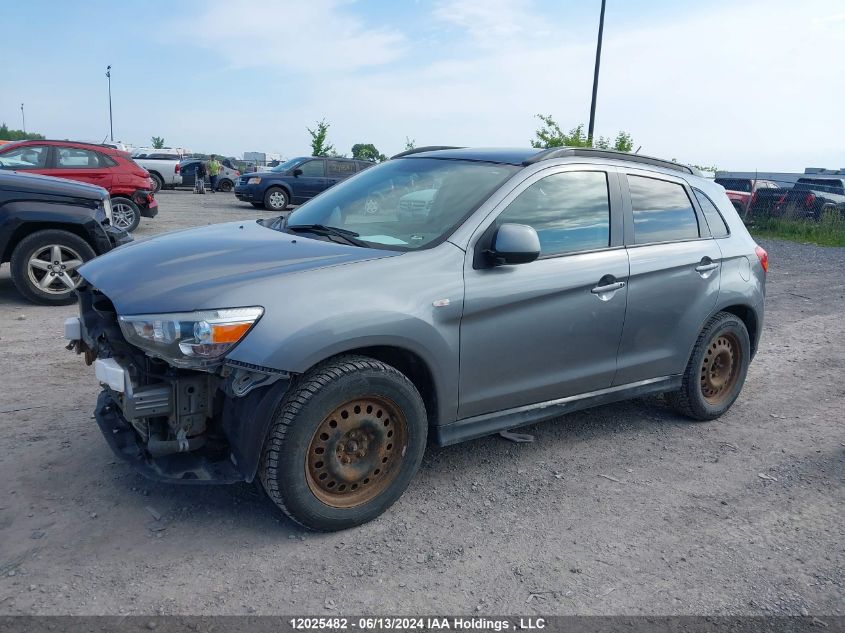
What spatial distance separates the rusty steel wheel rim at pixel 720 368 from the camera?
16.4 ft

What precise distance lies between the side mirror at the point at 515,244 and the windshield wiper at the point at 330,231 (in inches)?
26.7

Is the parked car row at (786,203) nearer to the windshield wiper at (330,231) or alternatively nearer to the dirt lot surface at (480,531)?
the dirt lot surface at (480,531)

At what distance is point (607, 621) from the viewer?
9.37ft

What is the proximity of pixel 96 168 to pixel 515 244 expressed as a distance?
37.7 ft

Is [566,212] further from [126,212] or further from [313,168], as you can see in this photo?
[313,168]

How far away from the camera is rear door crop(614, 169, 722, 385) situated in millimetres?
4398

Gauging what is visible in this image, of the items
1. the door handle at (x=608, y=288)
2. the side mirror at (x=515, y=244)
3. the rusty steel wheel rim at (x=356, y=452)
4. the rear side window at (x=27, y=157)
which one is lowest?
the rusty steel wheel rim at (x=356, y=452)

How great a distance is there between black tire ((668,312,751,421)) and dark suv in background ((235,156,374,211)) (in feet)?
53.7

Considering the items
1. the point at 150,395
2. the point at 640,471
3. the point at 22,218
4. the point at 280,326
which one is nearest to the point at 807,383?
the point at 640,471

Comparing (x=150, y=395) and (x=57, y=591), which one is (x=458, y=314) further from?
(x=57, y=591)

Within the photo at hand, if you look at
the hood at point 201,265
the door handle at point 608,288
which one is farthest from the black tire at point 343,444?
the door handle at point 608,288

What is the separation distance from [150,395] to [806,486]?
3.58 m

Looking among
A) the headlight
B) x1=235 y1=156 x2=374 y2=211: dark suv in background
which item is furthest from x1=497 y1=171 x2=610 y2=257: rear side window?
x1=235 y1=156 x2=374 y2=211: dark suv in background

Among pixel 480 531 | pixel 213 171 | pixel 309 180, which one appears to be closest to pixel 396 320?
pixel 480 531
